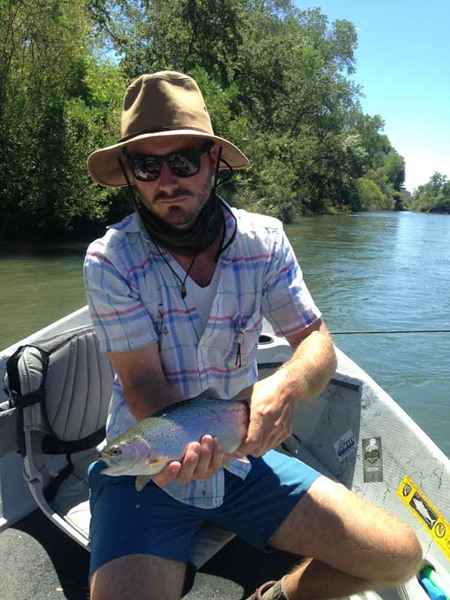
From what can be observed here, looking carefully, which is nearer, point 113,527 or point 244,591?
point 113,527

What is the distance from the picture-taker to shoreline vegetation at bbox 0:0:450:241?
1697 centimetres

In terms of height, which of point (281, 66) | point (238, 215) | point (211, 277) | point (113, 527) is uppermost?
point (281, 66)

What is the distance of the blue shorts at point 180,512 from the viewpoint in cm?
179

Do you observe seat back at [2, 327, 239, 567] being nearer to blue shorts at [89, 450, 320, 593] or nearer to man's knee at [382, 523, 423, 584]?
blue shorts at [89, 450, 320, 593]

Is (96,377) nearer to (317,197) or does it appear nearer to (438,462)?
(438,462)

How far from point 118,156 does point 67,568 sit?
176 cm

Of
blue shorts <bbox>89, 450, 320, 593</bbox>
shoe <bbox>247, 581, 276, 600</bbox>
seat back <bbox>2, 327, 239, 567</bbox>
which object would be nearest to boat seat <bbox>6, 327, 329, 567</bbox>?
seat back <bbox>2, 327, 239, 567</bbox>

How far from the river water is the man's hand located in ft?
8.74

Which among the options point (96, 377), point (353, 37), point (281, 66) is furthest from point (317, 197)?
point (96, 377)

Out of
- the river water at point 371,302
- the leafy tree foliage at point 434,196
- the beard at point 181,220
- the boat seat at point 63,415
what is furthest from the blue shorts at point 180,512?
the leafy tree foliage at point 434,196

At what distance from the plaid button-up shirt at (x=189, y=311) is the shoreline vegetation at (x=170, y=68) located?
52.8ft

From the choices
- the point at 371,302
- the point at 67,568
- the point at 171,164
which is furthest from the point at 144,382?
the point at 371,302

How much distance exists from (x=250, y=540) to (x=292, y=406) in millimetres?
524

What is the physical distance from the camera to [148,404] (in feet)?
6.21
